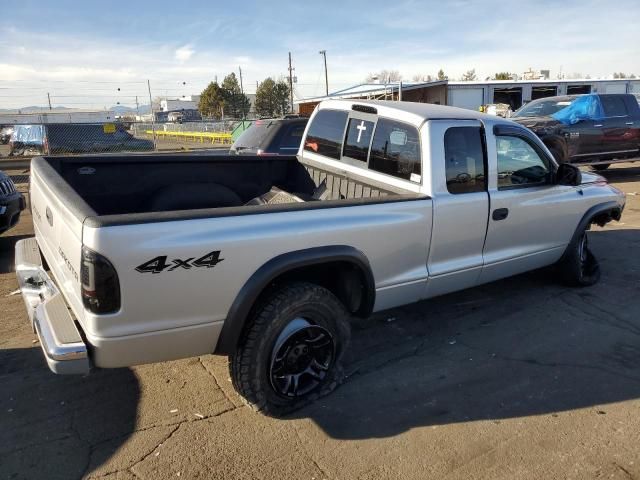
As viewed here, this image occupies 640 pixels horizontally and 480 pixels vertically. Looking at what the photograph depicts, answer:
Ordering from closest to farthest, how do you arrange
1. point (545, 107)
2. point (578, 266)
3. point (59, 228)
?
1. point (59, 228)
2. point (578, 266)
3. point (545, 107)

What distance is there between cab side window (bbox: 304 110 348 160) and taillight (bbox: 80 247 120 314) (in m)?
2.69

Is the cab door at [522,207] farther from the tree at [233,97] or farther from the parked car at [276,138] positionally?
the tree at [233,97]

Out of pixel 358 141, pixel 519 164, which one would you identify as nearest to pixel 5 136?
pixel 358 141

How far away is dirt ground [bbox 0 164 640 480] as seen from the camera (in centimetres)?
279

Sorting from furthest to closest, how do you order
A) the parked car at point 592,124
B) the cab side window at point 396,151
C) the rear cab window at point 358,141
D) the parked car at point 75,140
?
the parked car at point 75,140
the parked car at point 592,124
the rear cab window at point 358,141
the cab side window at point 396,151

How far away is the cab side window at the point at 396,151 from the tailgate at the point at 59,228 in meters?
2.30

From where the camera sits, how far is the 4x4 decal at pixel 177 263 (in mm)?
2539

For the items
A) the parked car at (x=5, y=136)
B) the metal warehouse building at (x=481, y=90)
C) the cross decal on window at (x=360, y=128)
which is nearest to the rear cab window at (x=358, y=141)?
the cross decal on window at (x=360, y=128)

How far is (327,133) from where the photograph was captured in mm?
4922

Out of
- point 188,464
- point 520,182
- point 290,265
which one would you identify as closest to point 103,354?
point 188,464

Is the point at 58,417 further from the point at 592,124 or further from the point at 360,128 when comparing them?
the point at 592,124

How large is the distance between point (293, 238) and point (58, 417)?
1.81m

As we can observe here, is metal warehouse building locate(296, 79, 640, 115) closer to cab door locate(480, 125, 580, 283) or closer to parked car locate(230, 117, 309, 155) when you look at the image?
parked car locate(230, 117, 309, 155)

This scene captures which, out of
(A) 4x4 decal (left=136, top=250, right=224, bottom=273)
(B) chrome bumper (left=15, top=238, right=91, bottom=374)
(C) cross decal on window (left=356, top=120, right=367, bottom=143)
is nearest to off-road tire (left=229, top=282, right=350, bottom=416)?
(A) 4x4 decal (left=136, top=250, right=224, bottom=273)
